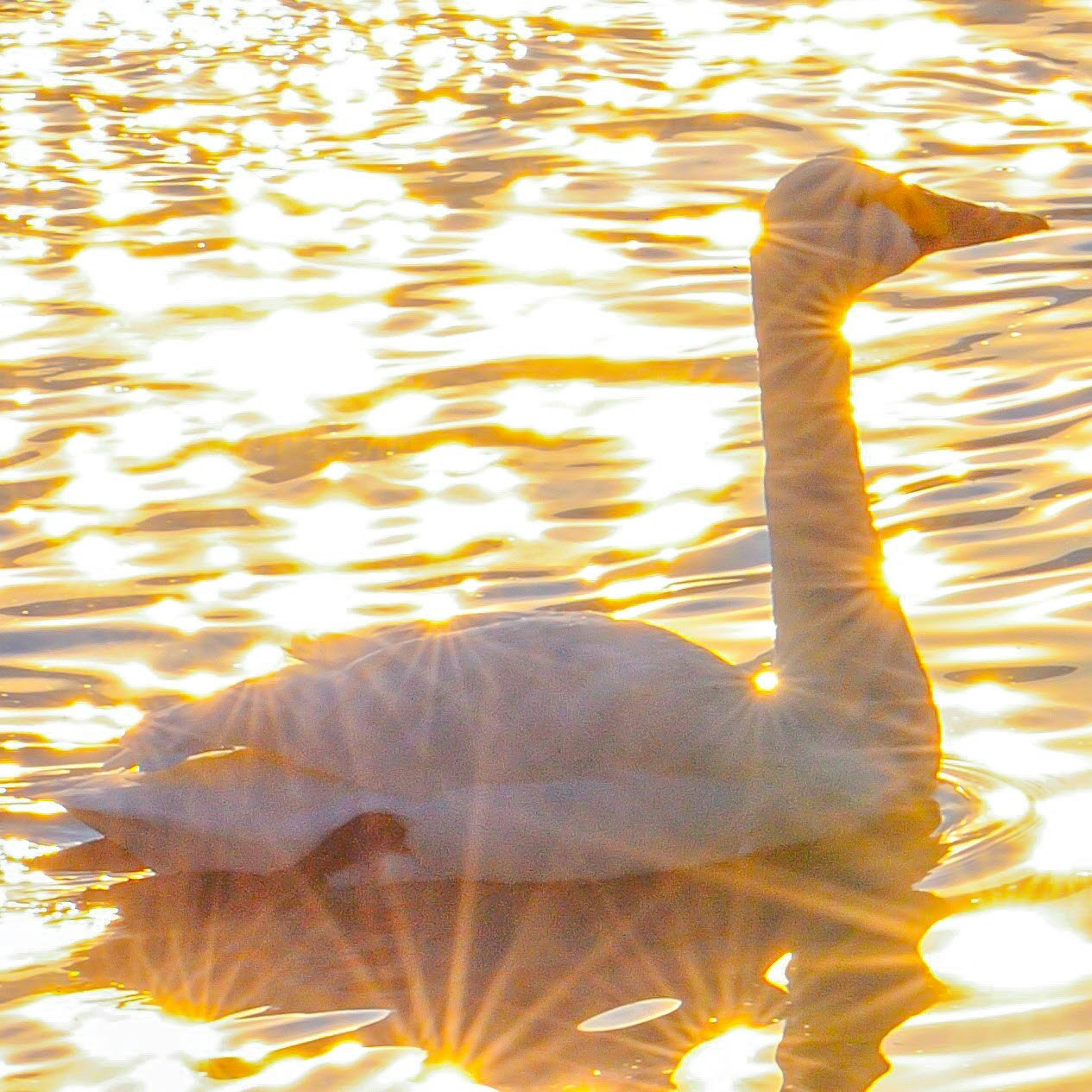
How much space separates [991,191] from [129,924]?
719cm

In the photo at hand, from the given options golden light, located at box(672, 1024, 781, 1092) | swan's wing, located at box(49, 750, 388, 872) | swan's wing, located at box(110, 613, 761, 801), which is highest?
swan's wing, located at box(110, 613, 761, 801)

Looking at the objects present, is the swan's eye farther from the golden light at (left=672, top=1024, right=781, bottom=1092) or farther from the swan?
the golden light at (left=672, top=1024, right=781, bottom=1092)

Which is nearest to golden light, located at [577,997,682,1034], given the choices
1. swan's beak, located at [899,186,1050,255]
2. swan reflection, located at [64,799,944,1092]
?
swan reflection, located at [64,799,944,1092]

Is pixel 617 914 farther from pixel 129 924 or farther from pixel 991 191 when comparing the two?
pixel 991 191

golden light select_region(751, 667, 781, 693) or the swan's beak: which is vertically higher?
the swan's beak

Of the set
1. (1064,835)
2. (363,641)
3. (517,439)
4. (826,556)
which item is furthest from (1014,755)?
(517,439)

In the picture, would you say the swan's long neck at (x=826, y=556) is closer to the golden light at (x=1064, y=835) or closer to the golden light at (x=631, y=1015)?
the golden light at (x=1064, y=835)

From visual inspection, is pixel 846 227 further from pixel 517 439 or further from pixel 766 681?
pixel 517 439

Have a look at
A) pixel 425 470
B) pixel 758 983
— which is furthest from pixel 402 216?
pixel 758 983

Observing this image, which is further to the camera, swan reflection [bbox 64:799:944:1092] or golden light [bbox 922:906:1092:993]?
golden light [bbox 922:906:1092:993]

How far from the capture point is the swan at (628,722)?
495cm

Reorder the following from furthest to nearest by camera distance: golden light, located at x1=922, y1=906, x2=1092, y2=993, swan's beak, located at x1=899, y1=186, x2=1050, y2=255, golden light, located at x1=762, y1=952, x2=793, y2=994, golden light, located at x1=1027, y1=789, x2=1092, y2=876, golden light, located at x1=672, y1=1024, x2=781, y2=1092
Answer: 1. swan's beak, located at x1=899, y1=186, x2=1050, y2=255
2. golden light, located at x1=1027, y1=789, x2=1092, y2=876
3. golden light, located at x1=762, y1=952, x2=793, y2=994
4. golden light, located at x1=922, y1=906, x2=1092, y2=993
5. golden light, located at x1=672, y1=1024, x2=781, y2=1092

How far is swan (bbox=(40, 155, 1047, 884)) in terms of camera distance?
4.95 m

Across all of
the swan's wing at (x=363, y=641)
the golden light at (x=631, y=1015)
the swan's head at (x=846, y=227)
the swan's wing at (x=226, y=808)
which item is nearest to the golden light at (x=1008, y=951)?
the golden light at (x=631, y=1015)
